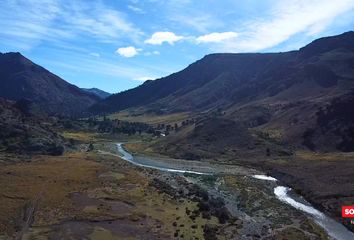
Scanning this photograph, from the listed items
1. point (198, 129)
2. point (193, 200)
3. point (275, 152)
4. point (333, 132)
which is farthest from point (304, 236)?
point (198, 129)

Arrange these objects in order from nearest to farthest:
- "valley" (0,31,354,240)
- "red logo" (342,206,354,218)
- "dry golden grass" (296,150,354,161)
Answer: "valley" (0,31,354,240)
"red logo" (342,206,354,218)
"dry golden grass" (296,150,354,161)

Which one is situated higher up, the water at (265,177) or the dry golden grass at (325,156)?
the dry golden grass at (325,156)

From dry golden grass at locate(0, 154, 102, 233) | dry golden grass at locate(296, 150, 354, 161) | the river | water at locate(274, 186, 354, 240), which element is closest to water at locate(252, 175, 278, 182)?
the river

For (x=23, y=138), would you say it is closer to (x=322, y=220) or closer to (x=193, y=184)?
(x=193, y=184)

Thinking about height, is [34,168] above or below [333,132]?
below

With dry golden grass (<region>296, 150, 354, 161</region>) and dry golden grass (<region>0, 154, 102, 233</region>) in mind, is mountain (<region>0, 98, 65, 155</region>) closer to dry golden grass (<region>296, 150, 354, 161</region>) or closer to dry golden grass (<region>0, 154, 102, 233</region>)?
dry golden grass (<region>0, 154, 102, 233</region>)

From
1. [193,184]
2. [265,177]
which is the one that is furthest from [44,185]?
[265,177]

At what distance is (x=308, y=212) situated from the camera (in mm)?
81188

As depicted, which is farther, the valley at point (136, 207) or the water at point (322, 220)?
the water at point (322, 220)

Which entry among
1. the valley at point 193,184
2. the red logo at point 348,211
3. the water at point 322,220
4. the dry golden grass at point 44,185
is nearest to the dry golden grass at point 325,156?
the valley at point 193,184

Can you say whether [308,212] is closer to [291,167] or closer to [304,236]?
[304,236]

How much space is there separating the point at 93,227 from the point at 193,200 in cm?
2489

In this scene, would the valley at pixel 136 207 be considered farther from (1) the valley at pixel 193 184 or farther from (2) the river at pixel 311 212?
(2) the river at pixel 311 212

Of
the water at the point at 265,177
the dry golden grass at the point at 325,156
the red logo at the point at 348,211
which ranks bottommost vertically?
the red logo at the point at 348,211
